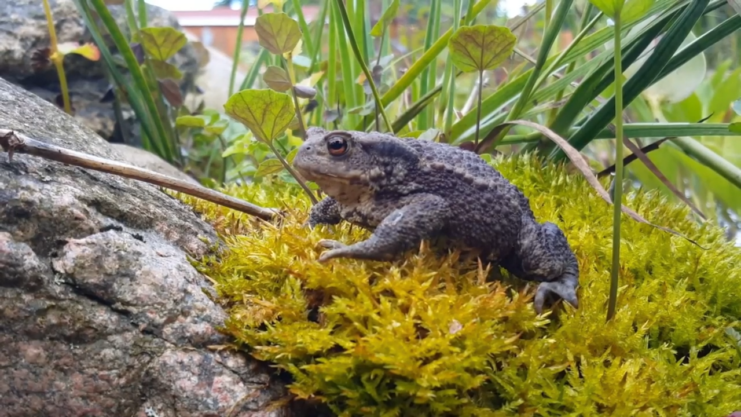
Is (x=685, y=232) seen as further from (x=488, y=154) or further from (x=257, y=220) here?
(x=257, y=220)

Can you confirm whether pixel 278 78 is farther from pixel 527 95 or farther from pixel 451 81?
pixel 527 95

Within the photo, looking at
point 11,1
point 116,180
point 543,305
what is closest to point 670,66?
point 543,305

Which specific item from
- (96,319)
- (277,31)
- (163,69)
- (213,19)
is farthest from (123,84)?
(213,19)

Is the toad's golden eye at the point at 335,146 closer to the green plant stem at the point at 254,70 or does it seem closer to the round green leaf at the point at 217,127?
the round green leaf at the point at 217,127

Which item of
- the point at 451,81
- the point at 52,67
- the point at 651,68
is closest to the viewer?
the point at 651,68

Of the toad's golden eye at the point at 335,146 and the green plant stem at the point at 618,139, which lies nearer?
the green plant stem at the point at 618,139

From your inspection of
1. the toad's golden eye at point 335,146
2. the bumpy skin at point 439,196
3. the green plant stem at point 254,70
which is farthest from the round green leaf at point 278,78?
the green plant stem at point 254,70
